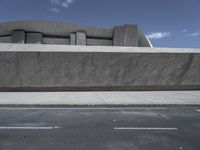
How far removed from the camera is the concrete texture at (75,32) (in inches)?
1339

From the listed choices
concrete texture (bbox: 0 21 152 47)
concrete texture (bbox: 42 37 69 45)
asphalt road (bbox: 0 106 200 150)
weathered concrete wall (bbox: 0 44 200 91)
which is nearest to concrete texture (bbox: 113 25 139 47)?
concrete texture (bbox: 0 21 152 47)

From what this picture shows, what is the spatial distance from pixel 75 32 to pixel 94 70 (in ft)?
79.1

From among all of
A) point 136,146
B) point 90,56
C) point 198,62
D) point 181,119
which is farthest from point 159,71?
point 136,146

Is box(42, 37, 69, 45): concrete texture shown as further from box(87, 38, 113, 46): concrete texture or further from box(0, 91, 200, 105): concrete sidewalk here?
box(0, 91, 200, 105): concrete sidewalk

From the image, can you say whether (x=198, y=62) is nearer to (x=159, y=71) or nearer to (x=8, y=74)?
(x=159, y=71)

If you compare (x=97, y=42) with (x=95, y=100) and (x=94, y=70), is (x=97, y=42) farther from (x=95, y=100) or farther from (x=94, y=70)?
(x=95, y=100)

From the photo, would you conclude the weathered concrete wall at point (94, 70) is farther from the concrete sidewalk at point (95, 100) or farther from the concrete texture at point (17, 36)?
the concrete texture at point (17, 36)

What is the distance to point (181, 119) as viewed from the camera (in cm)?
653

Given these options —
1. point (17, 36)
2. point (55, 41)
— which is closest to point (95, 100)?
point (17, 36)

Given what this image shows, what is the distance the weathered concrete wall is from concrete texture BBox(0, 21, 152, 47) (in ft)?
68.0

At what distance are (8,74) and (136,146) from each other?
37.0 ft

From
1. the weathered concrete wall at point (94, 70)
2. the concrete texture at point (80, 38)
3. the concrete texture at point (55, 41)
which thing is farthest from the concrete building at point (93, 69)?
the concrete texture at point (55, 41)

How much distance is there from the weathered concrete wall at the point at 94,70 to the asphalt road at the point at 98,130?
6.24m

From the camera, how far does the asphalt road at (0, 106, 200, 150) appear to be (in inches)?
165
